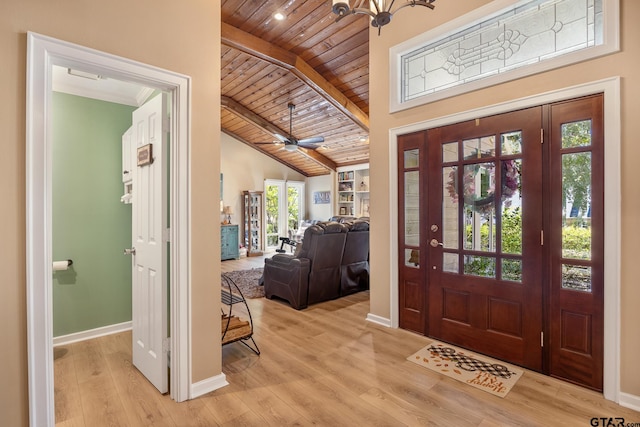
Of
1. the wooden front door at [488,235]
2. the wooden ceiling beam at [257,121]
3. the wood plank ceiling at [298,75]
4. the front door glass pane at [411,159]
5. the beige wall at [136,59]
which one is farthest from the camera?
the wooden ceiling beam at [257,121]

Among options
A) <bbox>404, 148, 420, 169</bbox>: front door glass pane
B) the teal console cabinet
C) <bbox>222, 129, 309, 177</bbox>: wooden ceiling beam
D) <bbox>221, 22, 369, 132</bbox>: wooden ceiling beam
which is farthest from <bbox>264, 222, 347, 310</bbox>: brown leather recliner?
<bbox>222, 129, 309, 177</bbox>: wooden ceiling beam

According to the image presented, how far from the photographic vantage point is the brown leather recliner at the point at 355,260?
180 inches

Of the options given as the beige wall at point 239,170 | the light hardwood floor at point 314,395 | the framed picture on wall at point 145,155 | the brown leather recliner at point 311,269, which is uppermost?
the beige wall at point 239,170

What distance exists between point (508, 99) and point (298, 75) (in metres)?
3.43

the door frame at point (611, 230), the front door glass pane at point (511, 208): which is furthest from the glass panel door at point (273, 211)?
the door frame at point (611, 230)

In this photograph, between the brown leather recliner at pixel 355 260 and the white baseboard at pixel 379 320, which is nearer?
the white baseboard at pixel 379 320

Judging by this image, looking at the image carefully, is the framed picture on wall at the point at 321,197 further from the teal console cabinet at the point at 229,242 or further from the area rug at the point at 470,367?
the area rug at the point at 470,367

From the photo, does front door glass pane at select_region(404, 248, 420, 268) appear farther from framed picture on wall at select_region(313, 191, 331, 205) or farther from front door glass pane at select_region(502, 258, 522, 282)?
framed picture on wall at select_region(313, 191, 331, 205)

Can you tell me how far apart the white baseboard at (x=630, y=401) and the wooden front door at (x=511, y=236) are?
5.0 inches

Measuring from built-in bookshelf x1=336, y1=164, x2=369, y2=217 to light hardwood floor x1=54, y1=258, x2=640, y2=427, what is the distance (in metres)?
6.31

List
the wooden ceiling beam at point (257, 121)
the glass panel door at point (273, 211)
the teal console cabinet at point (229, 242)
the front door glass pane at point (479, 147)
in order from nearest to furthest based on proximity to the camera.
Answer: the front door glass pane at point (479, 147) → the wooden ceiling beam at point (257, 121) → the teal console cabinet at point (229, 242) → the glass panel door at point (273, 211)

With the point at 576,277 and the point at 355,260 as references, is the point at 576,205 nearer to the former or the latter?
the point at 576,277

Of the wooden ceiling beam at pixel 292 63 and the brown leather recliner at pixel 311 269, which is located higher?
the wooden ceiling beam at pixel 292 63

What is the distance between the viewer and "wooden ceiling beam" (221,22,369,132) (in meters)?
4.29
